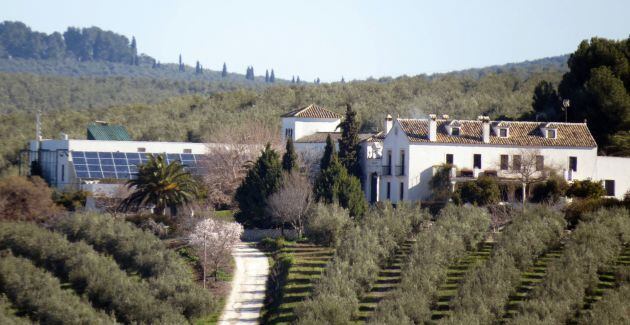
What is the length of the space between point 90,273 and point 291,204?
12660mm

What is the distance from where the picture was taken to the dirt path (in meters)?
39.7

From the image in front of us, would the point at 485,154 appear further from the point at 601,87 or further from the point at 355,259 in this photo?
the point at 355,259

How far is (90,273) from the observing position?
1703 inches

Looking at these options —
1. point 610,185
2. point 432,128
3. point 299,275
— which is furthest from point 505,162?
point 299,275

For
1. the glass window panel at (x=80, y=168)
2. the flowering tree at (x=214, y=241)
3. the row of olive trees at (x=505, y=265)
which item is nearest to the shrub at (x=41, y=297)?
the flowering tree at (x=214, y=241)

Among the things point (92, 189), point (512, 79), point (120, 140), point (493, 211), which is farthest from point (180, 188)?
point (512, 79)

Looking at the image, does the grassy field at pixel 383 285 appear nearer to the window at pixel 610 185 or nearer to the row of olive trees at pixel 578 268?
the row of olive trees at pixel 578 268

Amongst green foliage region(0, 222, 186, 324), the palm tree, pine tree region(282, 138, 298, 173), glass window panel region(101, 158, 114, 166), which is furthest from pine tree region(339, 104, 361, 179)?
green foliage region(0, 222, 186, 324)

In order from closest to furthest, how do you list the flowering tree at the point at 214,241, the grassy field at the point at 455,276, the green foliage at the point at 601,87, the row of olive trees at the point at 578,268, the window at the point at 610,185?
the row of olive trees at the point at 578,268
the grassy field at the point at 455,276
the flowering tree at the point at 214,241
the window at the point at 610,185
the green foliage at the point at 601,87

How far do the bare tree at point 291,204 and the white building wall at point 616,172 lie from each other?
1447 centimetres

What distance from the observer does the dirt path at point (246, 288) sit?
1564 inches

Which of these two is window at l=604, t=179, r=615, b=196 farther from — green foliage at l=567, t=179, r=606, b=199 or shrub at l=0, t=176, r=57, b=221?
shrub at l=0, t=176, r=57, b=221

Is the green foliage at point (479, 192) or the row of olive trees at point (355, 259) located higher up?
the green foliage at point (479, 192)

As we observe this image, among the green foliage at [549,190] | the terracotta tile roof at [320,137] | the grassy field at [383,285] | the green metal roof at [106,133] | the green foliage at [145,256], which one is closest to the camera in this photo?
the grassy field at [383,285]
